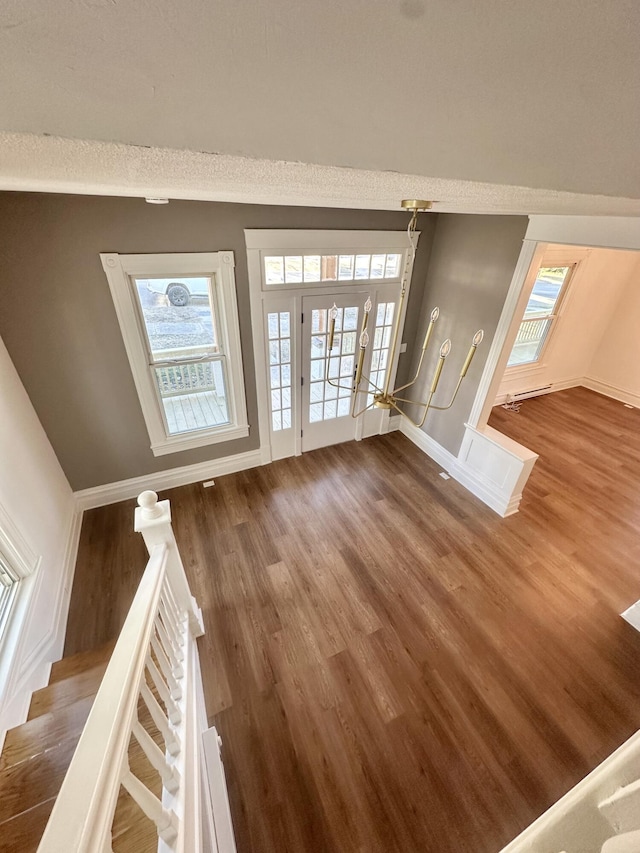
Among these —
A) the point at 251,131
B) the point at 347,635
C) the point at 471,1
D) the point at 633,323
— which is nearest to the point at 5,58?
the point at 251,131

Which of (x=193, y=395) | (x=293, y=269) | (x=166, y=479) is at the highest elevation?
(x=293, y=269)

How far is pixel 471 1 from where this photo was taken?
1.01 feet

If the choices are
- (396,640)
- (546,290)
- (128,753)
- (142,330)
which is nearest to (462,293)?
(546,290)

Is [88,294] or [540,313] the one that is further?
[540,313]

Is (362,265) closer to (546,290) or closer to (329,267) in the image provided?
(329,267)

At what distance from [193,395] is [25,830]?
8.41 ft

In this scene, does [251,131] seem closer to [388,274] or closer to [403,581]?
[403,581]

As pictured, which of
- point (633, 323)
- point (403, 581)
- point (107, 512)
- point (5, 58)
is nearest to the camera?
point (5, 58)

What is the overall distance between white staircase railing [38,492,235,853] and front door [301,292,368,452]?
2.01 m

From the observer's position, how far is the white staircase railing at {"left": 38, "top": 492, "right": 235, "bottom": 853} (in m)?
0.61

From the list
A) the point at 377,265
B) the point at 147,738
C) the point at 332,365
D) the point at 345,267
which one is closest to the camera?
the point at 147,738

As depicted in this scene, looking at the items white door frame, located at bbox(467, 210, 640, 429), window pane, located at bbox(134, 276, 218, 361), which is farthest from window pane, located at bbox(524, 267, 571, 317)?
window pane, located at bbox(134, 276, 218, 361)

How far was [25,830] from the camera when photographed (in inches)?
38.9

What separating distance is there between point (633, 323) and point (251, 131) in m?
6.53
